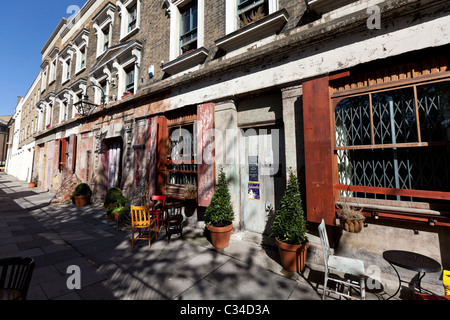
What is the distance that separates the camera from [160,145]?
6883 millimetres

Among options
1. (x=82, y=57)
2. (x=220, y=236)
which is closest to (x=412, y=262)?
(x=220, y=236)

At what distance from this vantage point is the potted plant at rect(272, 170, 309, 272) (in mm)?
3498

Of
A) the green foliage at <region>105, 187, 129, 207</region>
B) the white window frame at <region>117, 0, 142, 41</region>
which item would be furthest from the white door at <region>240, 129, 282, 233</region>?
the white window frame at <region>117, 0, 142, 41</region>

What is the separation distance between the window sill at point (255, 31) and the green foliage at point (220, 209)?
13.3ft

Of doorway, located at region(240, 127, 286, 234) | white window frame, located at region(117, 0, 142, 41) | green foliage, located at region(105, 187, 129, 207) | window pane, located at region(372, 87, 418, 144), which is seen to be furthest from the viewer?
white window frame, located at region(117, 0, 142, 41)

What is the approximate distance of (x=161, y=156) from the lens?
22.5ft

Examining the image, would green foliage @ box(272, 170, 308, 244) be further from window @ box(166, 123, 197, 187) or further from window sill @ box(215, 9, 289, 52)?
window sill @ box(215, 9, 289, 52)

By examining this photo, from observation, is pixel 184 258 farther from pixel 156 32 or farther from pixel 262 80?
pixel 156 32

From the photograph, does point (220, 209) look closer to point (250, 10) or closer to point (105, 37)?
point (250, 10)

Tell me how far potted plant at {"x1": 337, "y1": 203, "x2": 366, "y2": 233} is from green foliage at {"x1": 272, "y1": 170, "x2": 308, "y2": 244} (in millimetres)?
668

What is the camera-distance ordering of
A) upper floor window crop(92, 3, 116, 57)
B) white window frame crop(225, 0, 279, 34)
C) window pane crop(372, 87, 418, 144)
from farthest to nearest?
upper floor window crop(92, 3, 116, 57) → white window frame crop(225, 0, 279, 34) → window pane crop(372, 87, 418, 144)

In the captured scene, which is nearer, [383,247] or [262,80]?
[383,247]
